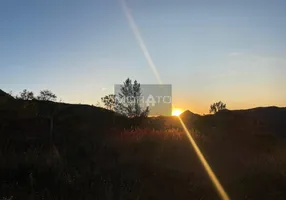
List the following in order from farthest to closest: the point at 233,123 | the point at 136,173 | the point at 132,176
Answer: the point at 233,123
the point at 136,173
the point at 132,176

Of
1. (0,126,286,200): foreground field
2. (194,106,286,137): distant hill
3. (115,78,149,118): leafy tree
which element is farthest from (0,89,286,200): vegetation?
(115,78,149,118): leafy tree

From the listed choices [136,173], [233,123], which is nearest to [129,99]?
[233,123]

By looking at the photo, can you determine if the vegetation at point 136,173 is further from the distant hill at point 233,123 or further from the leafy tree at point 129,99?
the leafy tree at point 129,99

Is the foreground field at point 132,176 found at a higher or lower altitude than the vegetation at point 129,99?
lower

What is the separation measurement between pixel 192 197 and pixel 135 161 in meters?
3.26

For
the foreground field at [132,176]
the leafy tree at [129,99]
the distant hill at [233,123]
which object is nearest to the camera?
the foreground field at [132,176]

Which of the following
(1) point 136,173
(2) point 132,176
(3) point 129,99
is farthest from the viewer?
(3) point 129,99

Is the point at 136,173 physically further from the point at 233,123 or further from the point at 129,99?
the point at 129,99

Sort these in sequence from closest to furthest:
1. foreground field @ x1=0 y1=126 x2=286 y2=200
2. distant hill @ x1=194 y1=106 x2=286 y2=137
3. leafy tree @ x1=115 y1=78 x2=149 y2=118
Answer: foreground field @ x1=0 y1=126 x2=286 y2=200 < distant hill @ x1=194 y1=106 x2=286 y2=137 < leafy tree @ x1=115 y1=78 x2=149 y2=118

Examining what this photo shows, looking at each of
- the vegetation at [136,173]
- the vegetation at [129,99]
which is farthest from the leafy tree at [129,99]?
the vegetation at [136,173]

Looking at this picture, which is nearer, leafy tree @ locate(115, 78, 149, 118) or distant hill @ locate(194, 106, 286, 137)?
distant hill @ locate(194, 106, 286, 137)

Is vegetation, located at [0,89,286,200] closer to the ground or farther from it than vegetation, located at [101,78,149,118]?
closer to the ground

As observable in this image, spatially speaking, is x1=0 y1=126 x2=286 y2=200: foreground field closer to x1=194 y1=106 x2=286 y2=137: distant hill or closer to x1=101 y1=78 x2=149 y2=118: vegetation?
x1=194 y1=106 x2=286 y2=137: distant hill

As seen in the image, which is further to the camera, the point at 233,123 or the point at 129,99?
the point at 129,99
